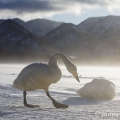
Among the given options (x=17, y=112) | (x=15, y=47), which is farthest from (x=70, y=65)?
(x=15, y=47)

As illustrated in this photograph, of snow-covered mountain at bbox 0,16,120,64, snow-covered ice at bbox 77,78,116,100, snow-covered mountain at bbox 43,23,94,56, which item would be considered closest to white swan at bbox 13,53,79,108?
snow-covered ice at bbox 77,78,116,100

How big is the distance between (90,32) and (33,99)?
16344 centimetres

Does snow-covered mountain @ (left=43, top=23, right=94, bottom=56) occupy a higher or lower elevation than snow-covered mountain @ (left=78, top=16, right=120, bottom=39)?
lower

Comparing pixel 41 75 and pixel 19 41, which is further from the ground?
pixel 19 41

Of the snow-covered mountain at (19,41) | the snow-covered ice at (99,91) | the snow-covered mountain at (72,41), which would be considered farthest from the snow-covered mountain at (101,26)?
the snow-covered ice at (99,91)

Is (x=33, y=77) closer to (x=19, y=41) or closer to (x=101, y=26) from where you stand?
(x=19, y=41)

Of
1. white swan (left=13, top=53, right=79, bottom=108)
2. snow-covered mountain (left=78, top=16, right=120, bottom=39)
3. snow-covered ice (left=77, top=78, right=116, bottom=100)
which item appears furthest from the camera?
snow-covered mountain (left=78, top=16, right=120, bottom=39)

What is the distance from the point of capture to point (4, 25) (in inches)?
6280

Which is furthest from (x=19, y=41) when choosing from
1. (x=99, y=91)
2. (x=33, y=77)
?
(x=33, y=77)

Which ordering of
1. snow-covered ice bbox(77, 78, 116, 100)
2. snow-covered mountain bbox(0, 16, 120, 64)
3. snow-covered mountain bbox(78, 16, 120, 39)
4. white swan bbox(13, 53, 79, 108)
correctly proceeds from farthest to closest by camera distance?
snow-covered mountain bbox(78, 16, 120, 39), snow-covered mountain bbox(0, 16, 120, 64), snow-covered ice bbox(77, 78, 116, 100), white swan bbox(13, 53, 79, 108)

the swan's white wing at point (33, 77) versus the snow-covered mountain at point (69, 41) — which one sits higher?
the snow-covered mountain at point (69, 41)

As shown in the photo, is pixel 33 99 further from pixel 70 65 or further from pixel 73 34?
Answer: pixel 73 34

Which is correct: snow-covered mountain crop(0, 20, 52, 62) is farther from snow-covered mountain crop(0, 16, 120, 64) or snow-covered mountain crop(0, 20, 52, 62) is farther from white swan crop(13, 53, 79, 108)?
white swan crop(13, 53, 79, 108)

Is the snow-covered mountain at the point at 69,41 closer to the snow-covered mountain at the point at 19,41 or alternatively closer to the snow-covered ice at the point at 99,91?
the snow-covered mountain at the point at 19,41
